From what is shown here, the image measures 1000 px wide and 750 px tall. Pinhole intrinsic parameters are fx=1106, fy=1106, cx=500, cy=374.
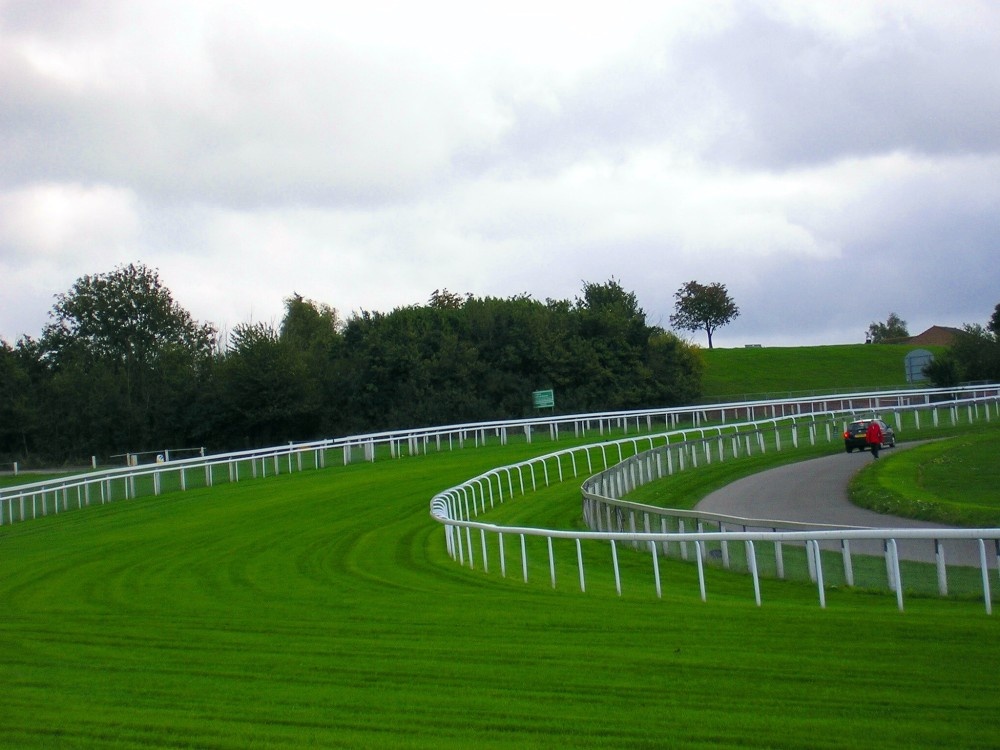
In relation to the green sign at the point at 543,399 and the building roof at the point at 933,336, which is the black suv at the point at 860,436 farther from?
the building roof at the point at 933,336

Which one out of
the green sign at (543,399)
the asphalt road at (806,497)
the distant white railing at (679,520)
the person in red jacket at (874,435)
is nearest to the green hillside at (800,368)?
the green sign at (543,399)

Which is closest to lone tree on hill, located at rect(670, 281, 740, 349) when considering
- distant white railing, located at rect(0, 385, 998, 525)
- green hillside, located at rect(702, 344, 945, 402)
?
green hillside, located at rect(702, 344, 945, 402)

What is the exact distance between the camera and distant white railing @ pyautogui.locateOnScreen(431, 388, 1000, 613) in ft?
32.1

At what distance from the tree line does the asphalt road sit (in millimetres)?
30579

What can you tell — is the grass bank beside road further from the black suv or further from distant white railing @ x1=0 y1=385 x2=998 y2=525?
distant white railing @ x1=0 y1=385 x2=998 y2=525

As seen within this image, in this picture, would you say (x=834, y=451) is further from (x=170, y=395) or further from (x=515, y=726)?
(x=170, y=395)

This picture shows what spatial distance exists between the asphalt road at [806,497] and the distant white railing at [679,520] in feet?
8.09

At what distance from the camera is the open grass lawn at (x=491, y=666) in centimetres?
622

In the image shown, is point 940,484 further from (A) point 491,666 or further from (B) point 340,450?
(B) point 340,450

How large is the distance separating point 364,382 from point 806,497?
148ft

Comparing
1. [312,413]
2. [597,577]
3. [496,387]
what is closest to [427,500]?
[597,577]

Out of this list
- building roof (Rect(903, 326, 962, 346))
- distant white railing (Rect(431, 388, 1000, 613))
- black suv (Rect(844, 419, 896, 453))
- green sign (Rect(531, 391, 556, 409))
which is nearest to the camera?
distant white railing (Rect(431, 388, 1000, 613))

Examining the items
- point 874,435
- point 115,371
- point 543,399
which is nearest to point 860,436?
point 874,435

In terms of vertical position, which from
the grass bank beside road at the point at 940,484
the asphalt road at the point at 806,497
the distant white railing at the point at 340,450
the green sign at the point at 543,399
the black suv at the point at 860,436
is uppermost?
the green sign at the point at 543,399
